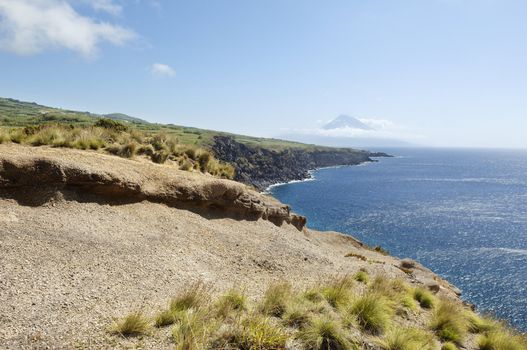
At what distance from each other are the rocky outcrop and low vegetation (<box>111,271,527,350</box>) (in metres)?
7.79

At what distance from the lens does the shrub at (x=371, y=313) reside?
407 inches

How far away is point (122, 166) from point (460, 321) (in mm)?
15941

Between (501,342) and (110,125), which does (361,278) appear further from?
(110,125)

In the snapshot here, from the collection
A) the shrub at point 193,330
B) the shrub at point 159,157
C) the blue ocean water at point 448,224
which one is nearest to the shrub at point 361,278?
the shrub at point 193,330

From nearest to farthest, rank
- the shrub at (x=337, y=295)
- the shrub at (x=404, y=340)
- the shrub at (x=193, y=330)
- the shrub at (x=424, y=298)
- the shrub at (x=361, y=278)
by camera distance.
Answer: the shrub at (x=193, y=330) < the shrub at (x=404, y=340) < the shrub at (x=337, y=295) < the shrub at (x=424, y=298) < the shrub at (x=361, y=278)

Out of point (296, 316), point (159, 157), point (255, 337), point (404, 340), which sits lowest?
point (404, 340)

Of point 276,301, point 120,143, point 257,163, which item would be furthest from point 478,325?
point 257,163

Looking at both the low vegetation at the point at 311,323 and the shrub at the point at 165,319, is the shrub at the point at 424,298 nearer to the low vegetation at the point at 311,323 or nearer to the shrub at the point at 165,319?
the low vegetation at the point at 311,323

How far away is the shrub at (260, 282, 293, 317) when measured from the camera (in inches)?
392

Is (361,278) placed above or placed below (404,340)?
below

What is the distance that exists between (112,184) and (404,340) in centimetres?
1308

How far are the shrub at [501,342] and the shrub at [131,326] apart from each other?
1067cm

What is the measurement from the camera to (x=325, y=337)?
28.2ft

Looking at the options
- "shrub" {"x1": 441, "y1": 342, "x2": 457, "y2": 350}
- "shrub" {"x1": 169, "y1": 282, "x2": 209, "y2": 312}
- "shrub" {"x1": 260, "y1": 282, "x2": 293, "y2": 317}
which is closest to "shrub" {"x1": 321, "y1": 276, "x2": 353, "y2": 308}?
"shrub" {"x1": 260, "y1": 282, "x2": 293, "y2": 317}
